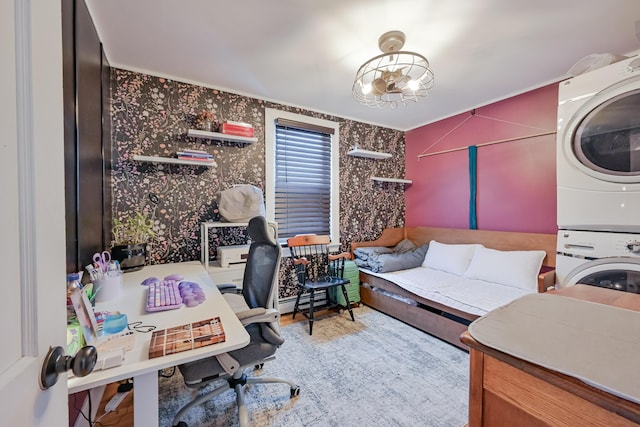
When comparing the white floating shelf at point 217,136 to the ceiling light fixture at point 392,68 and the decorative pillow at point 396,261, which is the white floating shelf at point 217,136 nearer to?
the ceiling light fixture at point 392,68

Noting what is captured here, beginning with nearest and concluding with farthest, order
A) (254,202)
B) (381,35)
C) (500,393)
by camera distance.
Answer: (500,393) → (381,35) → (254,202)


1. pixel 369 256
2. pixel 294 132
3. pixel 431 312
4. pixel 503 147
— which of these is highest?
pixel 294 132

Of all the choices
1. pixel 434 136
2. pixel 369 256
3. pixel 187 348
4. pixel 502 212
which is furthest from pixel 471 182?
pixel 187 348

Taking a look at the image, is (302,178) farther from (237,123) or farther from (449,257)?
(449,257)

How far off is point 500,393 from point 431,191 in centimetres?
322

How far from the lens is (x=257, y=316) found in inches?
52.7

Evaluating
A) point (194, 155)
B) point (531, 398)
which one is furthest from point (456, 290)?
point (194, 155)

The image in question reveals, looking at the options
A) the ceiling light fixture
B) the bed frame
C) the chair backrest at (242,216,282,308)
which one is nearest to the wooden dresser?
the chair backrest at (242,216,282,308)

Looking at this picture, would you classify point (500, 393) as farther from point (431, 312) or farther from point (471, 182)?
point (471, 182)

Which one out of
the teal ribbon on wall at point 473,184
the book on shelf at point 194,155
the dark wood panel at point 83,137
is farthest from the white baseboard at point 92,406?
the teal ribbon on wall at point 473,184

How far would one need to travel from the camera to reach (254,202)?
2438mm

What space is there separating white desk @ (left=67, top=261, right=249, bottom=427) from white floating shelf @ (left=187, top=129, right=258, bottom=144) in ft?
4.48

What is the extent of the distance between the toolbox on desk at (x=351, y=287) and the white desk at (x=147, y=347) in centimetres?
165

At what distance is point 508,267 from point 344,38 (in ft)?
8.22
